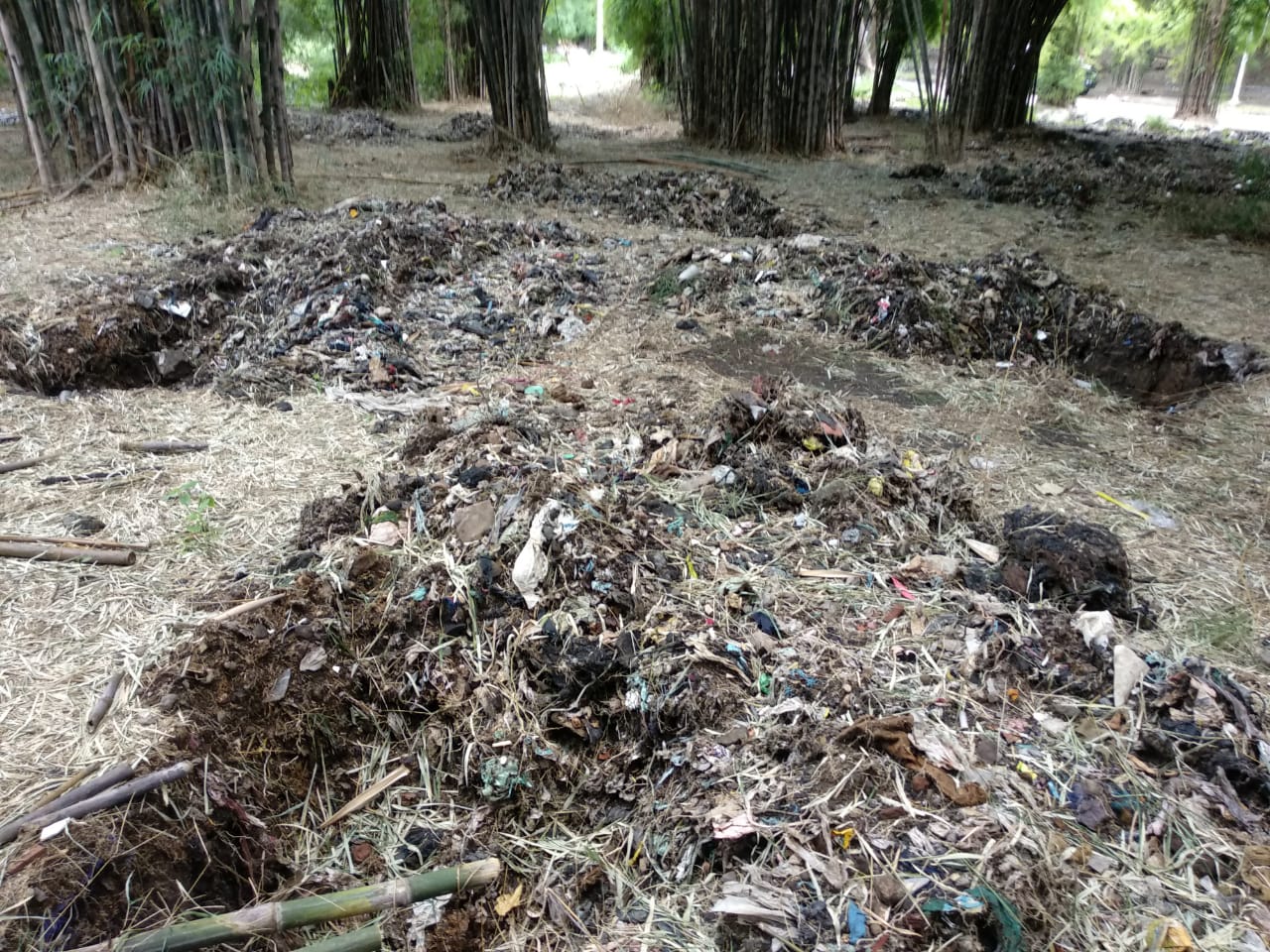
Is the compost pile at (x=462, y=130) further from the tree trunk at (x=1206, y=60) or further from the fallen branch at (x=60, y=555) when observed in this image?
the tree trunk at (x=1206, y=60)

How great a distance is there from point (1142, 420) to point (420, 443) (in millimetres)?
3071

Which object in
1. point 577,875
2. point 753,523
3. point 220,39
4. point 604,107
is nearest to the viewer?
point 577,875

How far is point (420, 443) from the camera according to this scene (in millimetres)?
2904

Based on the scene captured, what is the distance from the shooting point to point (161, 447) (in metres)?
2.90

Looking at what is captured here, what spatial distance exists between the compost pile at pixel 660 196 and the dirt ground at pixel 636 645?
2360 millimetres

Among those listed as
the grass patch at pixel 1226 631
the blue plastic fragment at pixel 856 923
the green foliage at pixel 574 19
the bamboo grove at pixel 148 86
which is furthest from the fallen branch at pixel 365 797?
the green foliage at pixel 574 19

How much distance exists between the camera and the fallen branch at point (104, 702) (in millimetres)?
1751

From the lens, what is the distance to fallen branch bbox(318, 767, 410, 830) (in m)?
1.90

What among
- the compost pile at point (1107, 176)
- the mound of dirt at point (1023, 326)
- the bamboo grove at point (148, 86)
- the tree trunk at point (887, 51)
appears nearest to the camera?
the mound of dirt at point (1023, 326)

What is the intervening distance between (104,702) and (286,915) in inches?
28.5

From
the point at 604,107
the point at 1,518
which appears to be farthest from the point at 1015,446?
the point at 604,107

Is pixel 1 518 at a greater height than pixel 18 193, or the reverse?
pixel 18 193

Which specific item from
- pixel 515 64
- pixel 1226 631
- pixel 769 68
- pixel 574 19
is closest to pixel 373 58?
pixel 515 64

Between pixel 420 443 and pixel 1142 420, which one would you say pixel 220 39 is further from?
pixel 1142 420
